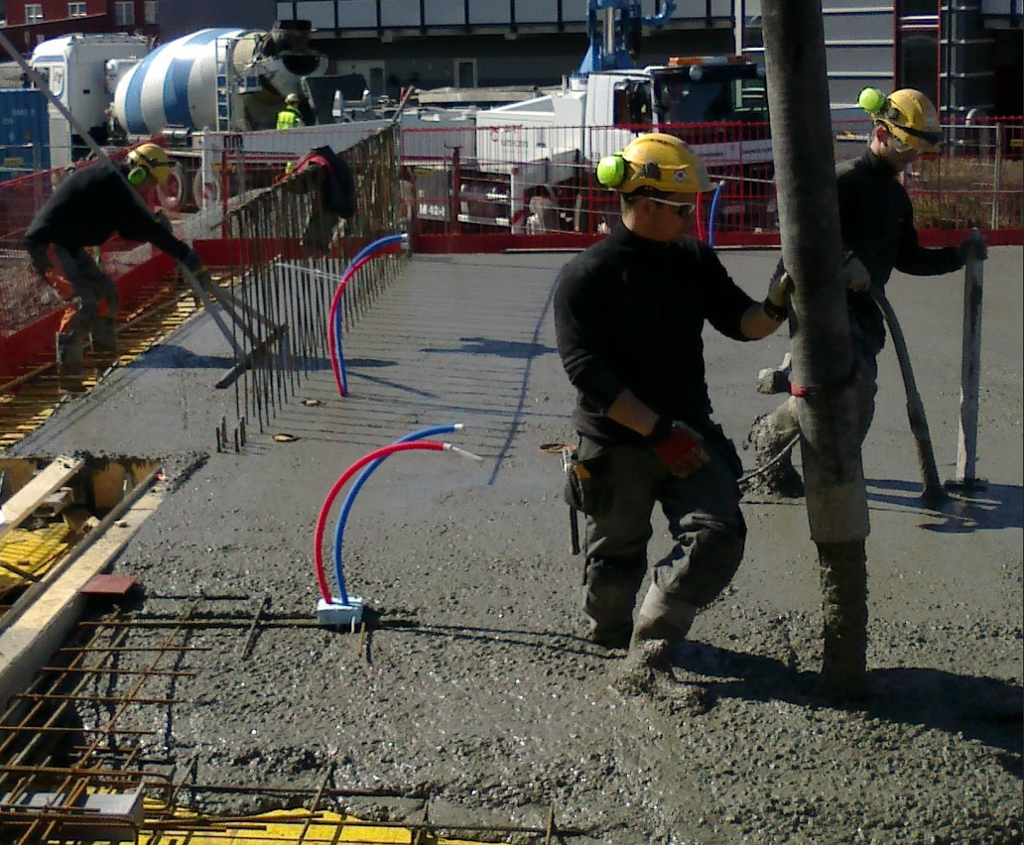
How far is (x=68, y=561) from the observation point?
255 inches

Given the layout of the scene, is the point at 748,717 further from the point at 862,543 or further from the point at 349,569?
the point at 349,569

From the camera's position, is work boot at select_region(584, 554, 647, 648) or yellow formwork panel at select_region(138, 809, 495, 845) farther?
work boot at select_region(584, 554, 647, 648)

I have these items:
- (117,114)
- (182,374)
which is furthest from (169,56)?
(182,374)

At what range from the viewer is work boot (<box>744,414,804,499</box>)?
6.99 meters

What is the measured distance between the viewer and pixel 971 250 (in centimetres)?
652

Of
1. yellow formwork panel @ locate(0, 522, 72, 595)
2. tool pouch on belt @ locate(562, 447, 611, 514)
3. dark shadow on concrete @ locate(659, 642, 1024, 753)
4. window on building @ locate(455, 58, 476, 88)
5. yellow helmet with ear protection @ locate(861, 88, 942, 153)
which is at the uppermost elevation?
window on building @ locate(455, 58, 476, 88)

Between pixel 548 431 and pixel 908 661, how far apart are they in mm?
3608

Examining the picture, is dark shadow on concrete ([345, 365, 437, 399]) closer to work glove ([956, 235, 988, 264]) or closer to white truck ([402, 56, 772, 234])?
work glove ([956, 235, 988, 264])

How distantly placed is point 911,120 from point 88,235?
6.27 metres

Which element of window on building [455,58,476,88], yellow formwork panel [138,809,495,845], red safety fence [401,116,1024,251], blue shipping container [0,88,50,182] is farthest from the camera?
window on building [455,58,476,88]

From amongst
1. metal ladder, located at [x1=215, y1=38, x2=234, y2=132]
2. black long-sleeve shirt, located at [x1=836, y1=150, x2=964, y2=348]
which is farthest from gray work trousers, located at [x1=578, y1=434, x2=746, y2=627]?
metal ladder, located at [x1=215, y1=38, x2=234, y2=132]

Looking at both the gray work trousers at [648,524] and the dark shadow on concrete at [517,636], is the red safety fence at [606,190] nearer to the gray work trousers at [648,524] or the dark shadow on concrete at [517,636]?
the dark shadow on concrete at [517,636]

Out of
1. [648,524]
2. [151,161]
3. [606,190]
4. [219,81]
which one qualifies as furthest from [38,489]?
[219,81]

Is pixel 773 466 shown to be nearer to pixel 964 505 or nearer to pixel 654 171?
pixel 964 505
